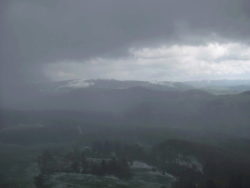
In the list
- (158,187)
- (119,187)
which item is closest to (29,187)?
(119,187)

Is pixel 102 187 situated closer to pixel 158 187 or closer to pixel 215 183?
pixel 158 187

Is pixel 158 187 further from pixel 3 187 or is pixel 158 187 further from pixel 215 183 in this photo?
pixel 3 187

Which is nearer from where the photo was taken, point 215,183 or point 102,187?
point 215,183

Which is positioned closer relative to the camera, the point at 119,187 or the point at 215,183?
the point at 215,183

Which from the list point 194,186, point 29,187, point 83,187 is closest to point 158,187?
point 194,186

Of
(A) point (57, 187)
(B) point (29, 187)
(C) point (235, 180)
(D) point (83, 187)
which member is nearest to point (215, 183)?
(C) point (235, 180)

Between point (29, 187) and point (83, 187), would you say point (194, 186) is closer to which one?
point (83, 187)

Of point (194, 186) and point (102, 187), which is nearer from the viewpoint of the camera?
point (194, 186)
